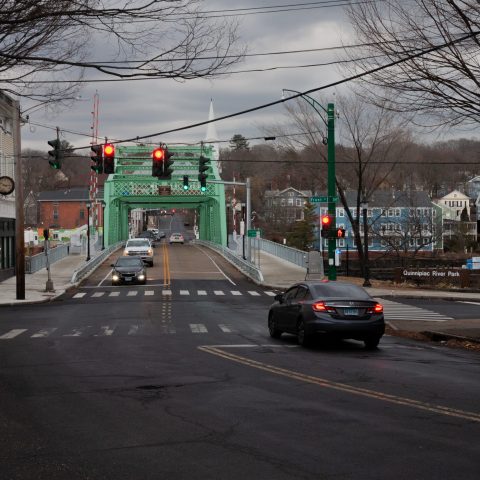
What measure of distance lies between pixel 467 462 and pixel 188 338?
1335 centimetres

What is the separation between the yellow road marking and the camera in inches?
391

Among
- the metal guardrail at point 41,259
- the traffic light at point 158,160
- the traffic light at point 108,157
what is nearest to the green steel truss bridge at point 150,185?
the metal guardrail at point 41,259

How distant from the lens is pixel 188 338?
2031cm

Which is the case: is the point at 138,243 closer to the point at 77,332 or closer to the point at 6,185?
the point at 6,185

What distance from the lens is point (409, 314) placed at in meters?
29.0

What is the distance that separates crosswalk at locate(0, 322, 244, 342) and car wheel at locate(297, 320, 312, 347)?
12.3 ft

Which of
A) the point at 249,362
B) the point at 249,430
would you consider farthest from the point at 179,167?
the point at 249,430

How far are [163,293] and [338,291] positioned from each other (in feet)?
77.5

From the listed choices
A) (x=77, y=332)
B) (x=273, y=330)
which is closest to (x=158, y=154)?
(x=77, y=332)

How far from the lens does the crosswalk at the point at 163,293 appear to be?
1583 inches

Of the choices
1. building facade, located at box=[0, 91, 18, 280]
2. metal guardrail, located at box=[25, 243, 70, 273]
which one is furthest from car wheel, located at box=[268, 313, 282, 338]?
metal guardrail, located at box=[25, 243, 70, 273]

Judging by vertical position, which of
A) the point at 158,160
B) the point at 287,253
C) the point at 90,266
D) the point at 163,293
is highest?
the point at 158,160

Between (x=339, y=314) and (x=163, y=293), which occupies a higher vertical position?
(x=339, y=314)

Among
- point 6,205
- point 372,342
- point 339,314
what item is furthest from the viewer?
point 6,205
